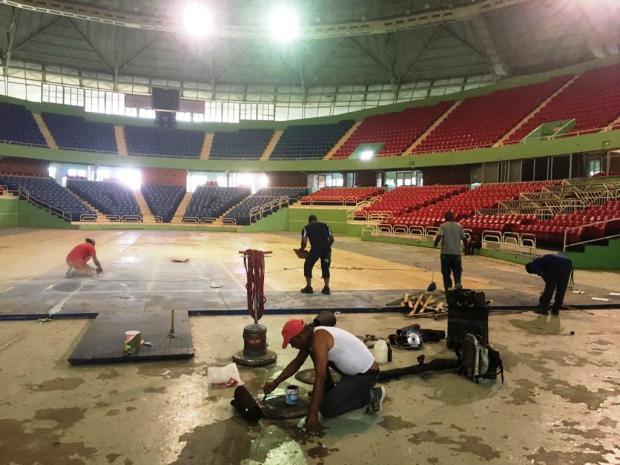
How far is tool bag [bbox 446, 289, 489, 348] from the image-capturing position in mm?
5352

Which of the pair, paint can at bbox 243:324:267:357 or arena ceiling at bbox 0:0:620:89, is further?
arena ceiling at bbox 0:0:620:89

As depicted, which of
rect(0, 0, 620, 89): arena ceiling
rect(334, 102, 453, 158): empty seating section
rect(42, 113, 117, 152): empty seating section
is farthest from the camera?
rect(42, 113, 117, 152): empty seating section

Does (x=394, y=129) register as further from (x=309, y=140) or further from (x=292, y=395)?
(x=292, y=395)

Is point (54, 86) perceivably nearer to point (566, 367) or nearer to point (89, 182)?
point (89, 182)

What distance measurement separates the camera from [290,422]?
12.2 feet

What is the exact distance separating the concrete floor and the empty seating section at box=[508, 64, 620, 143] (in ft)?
66.1

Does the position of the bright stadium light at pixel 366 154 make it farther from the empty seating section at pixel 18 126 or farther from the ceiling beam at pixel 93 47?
the empty seating section at pixel 18 126

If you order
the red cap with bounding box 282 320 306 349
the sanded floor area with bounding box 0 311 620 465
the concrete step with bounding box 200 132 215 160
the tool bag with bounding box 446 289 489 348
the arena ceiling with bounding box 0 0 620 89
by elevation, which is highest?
the arena ceiling with bounding box 0 0 620 89

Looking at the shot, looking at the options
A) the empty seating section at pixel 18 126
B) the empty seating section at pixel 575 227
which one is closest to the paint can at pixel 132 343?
the empty seating section at pixel 575 227

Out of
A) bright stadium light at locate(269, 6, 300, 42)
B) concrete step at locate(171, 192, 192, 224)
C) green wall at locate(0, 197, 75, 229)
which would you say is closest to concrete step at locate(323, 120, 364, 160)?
bright stadium light at locate(269, 6, 300, 42)

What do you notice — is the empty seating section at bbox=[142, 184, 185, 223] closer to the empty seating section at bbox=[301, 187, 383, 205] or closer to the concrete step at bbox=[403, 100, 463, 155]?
the empty seating section at bbox=[301, 187, 383, 205]

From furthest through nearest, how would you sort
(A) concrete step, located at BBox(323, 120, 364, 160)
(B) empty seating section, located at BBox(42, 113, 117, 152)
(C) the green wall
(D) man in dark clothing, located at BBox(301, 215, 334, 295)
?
1. (A) concrete step, located at BBox(323, 120, 364, 160)
2. (B) empty seating section, located at BBox(42, 113, 117, 152)
3. (C) the green wall
4. (D) man in dark clothing, located at BBox(301, 215, 334, 295)

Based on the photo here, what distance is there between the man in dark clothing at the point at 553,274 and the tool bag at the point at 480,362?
11.5 feet

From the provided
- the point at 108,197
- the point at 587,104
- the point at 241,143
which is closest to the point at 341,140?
the point at 241,143
